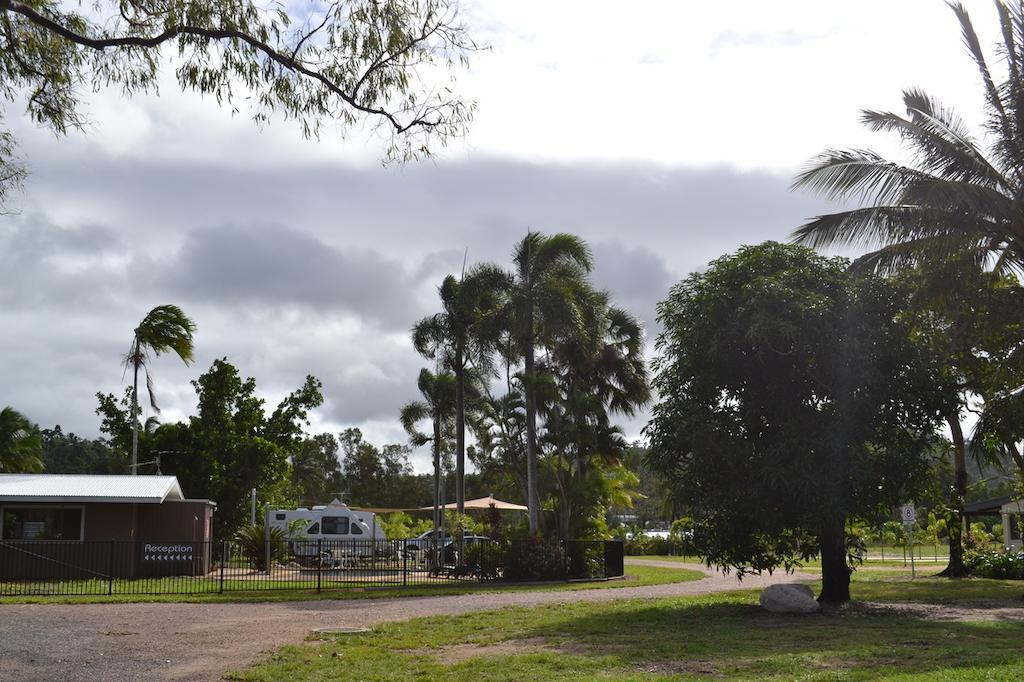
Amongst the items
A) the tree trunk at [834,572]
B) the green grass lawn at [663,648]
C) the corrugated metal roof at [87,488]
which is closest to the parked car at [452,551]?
the corrugated metal roof at [87,488]

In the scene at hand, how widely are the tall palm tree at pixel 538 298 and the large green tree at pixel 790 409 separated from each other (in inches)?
452

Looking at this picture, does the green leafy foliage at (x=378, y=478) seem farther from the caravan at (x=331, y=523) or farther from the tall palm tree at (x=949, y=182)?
the tall palm tree at (x=949, y=182)

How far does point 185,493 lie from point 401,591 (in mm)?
16292

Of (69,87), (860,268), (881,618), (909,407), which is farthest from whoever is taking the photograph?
(860,268)

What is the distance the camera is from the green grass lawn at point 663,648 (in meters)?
10.6

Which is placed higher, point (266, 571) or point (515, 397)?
point (515, 397)

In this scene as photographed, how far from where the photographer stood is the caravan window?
39375mm

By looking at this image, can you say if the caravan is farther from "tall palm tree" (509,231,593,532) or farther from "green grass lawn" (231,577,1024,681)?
"green grass lawn" (231,577,1024,681)

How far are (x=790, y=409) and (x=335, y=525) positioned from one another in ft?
82.6

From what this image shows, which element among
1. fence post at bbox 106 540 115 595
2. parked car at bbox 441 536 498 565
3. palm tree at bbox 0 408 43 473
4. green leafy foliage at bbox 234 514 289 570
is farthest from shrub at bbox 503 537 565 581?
palm tree at bbox 0 408 43 473

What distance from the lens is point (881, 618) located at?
16.4 m

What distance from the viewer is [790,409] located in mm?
18203

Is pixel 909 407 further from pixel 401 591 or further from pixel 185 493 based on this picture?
pixel 185 493

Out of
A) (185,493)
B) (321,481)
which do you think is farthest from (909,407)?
(321,481)
